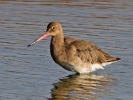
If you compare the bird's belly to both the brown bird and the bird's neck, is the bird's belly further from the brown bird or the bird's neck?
the bird's neck

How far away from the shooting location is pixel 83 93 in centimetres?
1143

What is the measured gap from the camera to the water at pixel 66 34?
11492mm

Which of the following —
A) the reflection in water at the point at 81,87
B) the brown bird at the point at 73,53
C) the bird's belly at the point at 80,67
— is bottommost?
the reflection in water at the point at 81,87

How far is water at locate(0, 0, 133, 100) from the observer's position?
1149 cm

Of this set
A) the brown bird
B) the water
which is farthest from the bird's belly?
the water

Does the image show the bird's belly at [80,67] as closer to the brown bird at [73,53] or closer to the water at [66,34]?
the brown bird at [73,53]

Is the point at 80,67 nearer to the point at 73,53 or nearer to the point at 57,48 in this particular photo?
the point at 73,53

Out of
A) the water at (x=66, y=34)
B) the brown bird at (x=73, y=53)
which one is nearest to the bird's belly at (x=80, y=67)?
the brown bird at (x=73, y=53)

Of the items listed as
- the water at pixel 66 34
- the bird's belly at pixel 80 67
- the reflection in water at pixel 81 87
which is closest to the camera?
the reflection in water at pixel 81 87

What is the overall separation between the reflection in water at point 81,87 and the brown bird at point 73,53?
10.2 inches

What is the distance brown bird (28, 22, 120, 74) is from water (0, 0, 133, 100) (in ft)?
0.67

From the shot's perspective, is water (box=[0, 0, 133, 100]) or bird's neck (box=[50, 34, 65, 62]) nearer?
water (box=[0, 0, 133, 100])

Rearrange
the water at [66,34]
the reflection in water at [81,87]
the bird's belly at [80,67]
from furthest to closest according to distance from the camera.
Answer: the bird's belly at [80,67], the water at [66,34], the reflection in water at [81,87]

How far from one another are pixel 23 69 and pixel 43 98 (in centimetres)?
217
